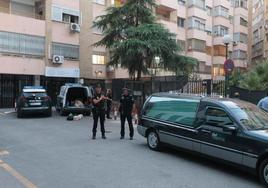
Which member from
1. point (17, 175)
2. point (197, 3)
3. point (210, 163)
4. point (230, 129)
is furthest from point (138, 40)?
point (197, 3)

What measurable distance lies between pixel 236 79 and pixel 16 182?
17897 millimetres

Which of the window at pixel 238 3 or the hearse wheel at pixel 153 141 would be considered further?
the window at pixel 238 3

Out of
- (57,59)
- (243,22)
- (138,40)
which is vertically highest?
(243,22)

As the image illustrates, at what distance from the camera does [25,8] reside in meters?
32.1

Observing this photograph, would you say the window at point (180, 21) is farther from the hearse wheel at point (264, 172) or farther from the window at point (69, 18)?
the hearse wheel at point (264, 172)

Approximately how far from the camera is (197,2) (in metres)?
48.4

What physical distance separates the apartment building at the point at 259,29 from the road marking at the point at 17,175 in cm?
5155

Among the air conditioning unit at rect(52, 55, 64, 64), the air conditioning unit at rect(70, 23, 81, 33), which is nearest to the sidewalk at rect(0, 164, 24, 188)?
the air conditioning unit at rect(52, 55, 64, 64)

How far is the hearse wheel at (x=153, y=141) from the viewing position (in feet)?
33.8

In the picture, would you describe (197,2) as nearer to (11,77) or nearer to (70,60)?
(70,60)

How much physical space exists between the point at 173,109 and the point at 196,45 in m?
38.3

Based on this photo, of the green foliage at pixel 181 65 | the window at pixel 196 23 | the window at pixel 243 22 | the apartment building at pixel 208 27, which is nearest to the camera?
the green foliage at pixel 181 65

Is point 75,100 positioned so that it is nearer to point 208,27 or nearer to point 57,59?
point 57,59

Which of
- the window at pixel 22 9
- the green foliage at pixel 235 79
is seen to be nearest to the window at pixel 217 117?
the green foliage at pixel 235 79
